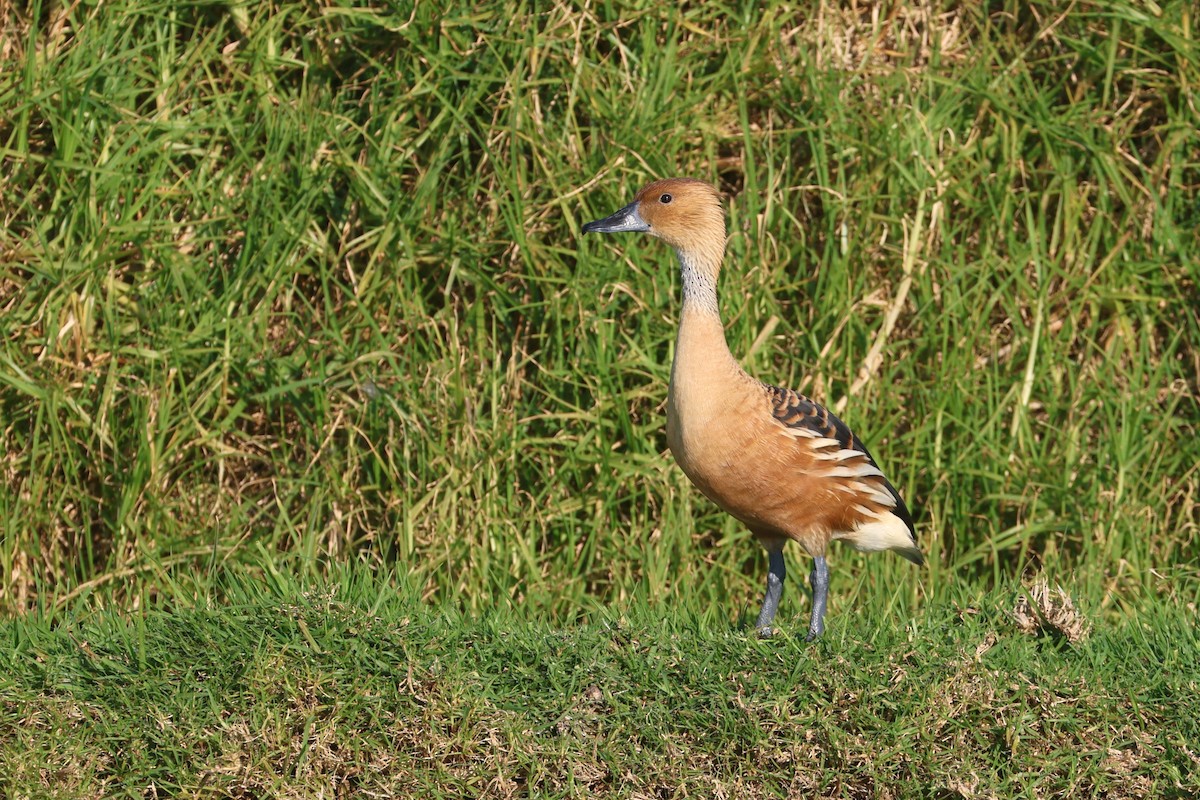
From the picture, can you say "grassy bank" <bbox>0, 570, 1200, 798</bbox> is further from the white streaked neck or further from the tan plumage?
the white streaked neck

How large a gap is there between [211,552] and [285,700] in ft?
5.48

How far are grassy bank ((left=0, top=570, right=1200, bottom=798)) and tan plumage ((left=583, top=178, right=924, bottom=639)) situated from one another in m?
0.45

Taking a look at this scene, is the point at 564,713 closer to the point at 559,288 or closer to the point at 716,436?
the point at 716,436

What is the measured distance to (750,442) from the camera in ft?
14.5

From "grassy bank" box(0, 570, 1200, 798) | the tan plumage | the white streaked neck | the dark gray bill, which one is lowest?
"grassy bank" box(0, 570, 1200, 798)

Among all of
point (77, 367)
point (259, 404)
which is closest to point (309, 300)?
point (259, 404)

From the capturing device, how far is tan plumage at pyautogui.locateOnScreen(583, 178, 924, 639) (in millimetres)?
4391

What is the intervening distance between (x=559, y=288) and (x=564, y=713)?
2.31m

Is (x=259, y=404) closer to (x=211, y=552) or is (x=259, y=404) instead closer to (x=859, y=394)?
(x=211, y=552)

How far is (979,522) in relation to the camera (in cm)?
583

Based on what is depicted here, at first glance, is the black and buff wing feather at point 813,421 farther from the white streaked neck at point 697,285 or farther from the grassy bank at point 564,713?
the grassy bank at point 564,713

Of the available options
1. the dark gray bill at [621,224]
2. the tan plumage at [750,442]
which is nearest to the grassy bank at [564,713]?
the tan plumage at [750,442]

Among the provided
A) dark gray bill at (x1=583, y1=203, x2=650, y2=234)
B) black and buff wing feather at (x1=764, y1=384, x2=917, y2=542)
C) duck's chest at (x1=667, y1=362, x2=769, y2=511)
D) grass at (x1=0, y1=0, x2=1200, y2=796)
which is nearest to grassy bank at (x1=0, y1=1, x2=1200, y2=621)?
Answer: grass at (x1=0, y1=0, x2=1200, y2=796)

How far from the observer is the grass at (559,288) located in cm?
552
